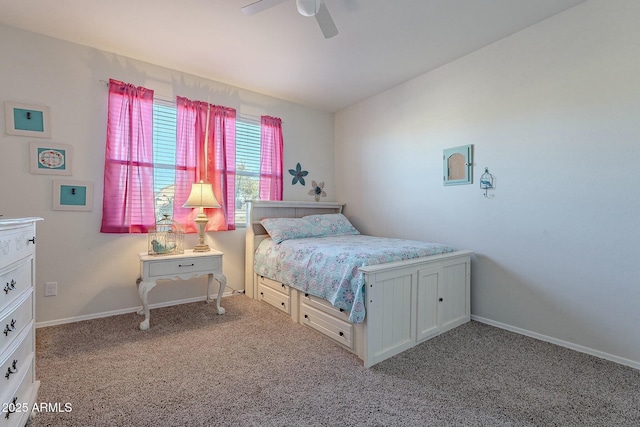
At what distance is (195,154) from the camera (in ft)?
10.7

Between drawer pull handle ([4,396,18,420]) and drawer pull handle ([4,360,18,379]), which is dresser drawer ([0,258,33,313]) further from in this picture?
drawer pull handle ([4,396,18,420])

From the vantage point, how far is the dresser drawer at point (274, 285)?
2857mm

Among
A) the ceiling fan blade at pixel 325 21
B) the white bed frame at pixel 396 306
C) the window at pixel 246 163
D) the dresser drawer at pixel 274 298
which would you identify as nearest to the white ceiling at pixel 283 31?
the ceiling fan blade at pixel 325 21

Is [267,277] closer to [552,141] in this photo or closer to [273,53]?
[273,53]

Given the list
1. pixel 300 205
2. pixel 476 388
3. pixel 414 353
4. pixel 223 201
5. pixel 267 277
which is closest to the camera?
pixel 476 388

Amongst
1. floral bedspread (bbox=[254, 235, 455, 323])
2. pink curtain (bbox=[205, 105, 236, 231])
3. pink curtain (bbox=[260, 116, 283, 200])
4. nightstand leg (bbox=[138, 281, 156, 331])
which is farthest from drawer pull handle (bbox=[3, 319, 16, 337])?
pink curtain (bbox=[260, 116, 283, 200])

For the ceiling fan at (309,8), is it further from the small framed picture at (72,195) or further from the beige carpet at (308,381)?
the beige carpet at (308,381)

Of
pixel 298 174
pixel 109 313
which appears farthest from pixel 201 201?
pixel 298 174

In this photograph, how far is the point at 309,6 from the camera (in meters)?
1.81

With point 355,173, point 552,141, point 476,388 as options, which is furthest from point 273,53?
point 476,388

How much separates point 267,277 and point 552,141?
276cm

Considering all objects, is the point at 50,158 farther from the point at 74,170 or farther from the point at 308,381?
the point at 308,381

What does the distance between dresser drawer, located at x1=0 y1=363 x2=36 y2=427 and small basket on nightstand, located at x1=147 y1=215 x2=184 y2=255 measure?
1.33m

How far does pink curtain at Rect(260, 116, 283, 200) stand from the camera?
12.5 feet
